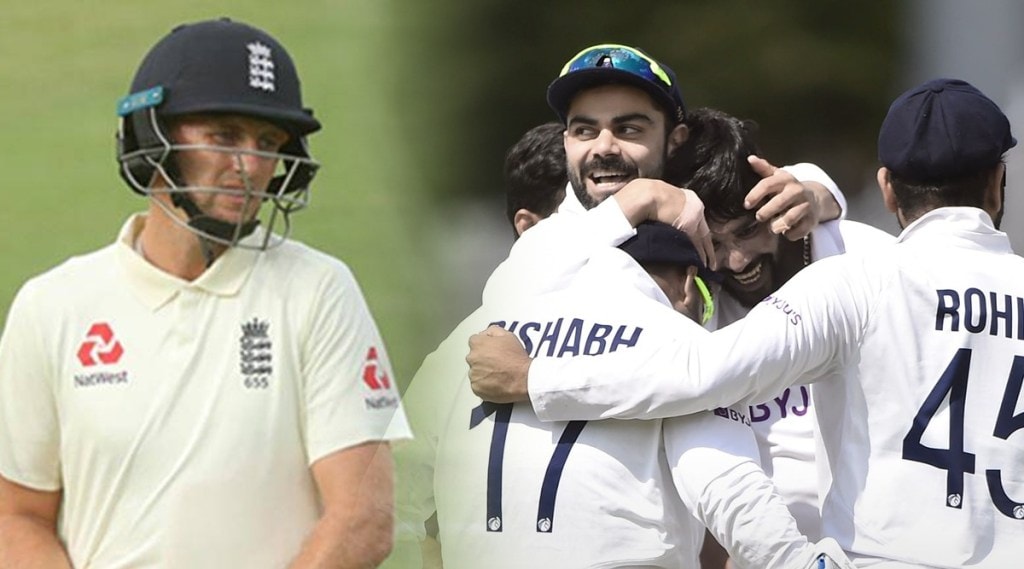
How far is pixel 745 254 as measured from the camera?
135 inches

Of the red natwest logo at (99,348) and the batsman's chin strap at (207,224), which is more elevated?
the batsman's chin strap at (207,224)

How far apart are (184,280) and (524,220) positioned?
1205mm

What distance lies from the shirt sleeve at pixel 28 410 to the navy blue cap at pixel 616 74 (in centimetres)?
113

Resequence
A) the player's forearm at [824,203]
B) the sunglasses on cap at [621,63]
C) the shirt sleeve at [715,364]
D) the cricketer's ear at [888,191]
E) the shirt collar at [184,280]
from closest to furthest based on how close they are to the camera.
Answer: the shirt collar at [184,280], the shirt sleeve at [715,364], the cricketer's ear at [888,191], the sunglasses on cap at [621,63], the player's forearm at [824,203]

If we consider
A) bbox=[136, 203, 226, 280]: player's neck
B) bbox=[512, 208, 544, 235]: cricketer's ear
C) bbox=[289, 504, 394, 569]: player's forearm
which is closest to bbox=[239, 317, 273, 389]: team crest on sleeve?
bbox=[136, 203, 226, 280]: player's neck

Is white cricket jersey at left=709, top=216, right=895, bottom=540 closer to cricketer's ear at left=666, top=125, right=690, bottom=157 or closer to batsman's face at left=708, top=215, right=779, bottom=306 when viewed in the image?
batsman's face at left=708, top=215, right=779, bottom=306

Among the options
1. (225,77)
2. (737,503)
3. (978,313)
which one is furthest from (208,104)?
(978,313)

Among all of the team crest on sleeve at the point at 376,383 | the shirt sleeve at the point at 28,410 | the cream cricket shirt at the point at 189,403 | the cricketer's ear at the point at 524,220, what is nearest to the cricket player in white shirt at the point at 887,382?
the team crest on sleeve at the point at 376,383

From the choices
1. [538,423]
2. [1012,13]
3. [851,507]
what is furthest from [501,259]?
[1012,13]

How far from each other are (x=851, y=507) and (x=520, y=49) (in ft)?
5.46

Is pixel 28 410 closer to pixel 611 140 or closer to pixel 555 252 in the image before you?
pixel 555 252

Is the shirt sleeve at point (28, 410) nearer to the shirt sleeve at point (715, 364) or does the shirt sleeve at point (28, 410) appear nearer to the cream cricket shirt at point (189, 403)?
the cream cricket shirt at point (189, 403)

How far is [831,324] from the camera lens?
2766 mm

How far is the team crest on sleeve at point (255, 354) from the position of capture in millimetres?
2561
